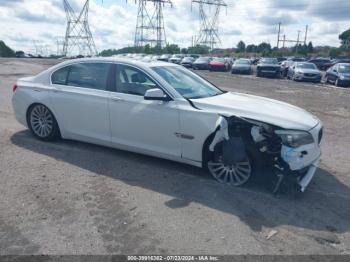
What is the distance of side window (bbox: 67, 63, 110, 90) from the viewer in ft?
18.6

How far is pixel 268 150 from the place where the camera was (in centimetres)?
446

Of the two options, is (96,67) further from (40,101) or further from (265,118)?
(265,118)

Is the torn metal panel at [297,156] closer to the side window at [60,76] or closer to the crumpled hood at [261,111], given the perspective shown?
the crumpled hood at [261,111]

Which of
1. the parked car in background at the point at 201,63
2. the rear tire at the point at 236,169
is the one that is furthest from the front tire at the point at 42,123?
the parked car in background at the point at 201,63

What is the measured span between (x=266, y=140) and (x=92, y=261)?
2504 mm

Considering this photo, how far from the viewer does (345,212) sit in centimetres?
415

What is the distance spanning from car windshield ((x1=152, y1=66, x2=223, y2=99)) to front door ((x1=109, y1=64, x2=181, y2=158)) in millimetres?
276

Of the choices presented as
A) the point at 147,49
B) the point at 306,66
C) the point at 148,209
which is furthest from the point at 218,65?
the point at 147,49

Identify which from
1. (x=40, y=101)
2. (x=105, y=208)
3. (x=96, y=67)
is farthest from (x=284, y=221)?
(x=40, y=101)

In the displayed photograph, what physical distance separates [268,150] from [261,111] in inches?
22.0

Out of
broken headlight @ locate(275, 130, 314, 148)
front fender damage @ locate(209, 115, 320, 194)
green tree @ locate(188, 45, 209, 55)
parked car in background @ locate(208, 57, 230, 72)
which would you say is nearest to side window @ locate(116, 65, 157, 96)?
front fender damage @ locate(209, 115, 320, 194)

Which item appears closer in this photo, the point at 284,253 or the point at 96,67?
the point at 284,253

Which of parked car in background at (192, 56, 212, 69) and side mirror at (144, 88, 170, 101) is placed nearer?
side mirror at (144, 88, 170, 101)

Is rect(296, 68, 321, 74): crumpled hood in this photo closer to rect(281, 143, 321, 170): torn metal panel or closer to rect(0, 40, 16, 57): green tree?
rect(281, 143, 321, 170): torn metal panel
